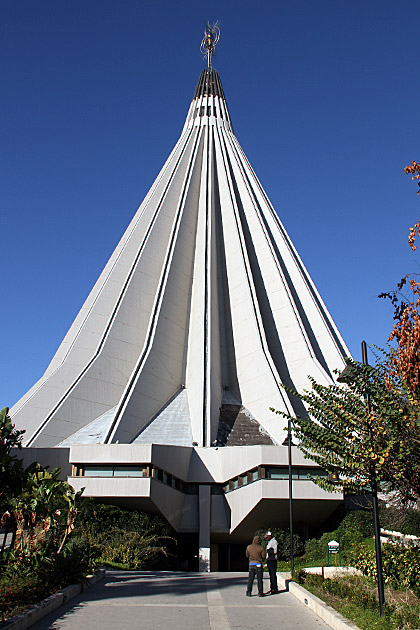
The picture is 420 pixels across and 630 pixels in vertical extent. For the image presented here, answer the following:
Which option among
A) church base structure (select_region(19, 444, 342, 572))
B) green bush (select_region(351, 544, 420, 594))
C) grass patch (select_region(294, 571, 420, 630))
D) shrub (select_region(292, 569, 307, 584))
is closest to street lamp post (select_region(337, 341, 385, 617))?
grass patch (select_region(294, 571, 420, 630))

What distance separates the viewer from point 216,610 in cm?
864

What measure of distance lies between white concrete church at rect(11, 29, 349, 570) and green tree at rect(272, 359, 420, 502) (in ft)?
37.4

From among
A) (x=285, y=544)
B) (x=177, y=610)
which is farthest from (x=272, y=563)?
(x=285, y=544)

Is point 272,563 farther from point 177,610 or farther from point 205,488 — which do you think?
point 205,488

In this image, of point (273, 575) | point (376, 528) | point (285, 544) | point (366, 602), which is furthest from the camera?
point (285, 544)

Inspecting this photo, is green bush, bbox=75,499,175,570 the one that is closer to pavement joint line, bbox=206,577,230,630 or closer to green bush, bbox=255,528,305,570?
green bush, bbox=255,528,305,570

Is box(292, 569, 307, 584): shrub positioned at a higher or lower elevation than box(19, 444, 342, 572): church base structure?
lower

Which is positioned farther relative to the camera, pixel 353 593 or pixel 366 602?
pixel 353 593

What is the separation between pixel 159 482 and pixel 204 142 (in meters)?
27.1

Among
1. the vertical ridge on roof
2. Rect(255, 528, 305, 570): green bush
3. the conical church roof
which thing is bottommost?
Rect(255, 528, 305, 570): green bush

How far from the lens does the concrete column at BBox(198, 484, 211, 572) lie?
68.9 ft

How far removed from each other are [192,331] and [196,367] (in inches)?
137

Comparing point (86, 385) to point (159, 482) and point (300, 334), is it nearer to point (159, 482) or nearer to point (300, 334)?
point (159, 482)

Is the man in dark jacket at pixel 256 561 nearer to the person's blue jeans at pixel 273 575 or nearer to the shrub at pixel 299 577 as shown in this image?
the person's blue jeans at pixel 273 575
